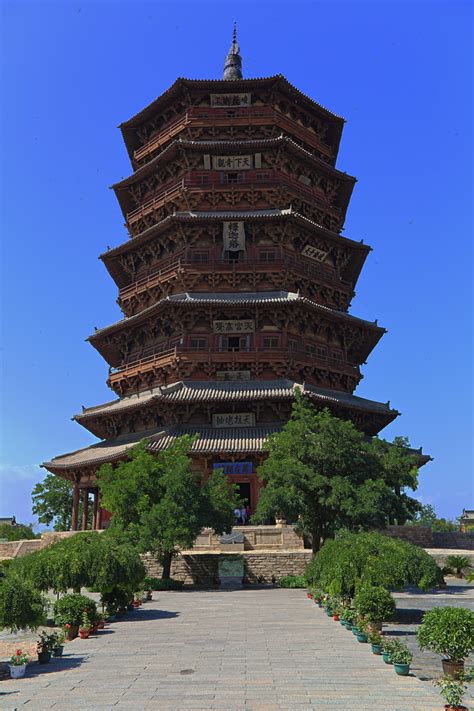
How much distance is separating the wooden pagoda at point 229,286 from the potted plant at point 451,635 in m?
17.6

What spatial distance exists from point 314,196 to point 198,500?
20564mm

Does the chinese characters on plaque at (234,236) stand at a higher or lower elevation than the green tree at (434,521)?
higher

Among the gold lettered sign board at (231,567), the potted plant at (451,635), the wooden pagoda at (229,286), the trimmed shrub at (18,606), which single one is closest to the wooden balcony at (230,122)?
the wooden pagoda at (229,286)

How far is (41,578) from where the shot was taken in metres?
14.0

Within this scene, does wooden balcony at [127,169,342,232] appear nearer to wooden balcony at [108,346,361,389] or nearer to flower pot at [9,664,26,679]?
wooden balcony at [108,346,361,389]

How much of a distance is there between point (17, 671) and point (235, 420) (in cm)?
1970

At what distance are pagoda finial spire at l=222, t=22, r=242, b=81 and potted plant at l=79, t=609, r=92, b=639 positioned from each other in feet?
125

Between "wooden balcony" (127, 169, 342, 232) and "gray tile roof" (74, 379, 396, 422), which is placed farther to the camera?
"wooden balcony" (127, 169, 342, 232)

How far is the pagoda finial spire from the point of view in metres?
42.4

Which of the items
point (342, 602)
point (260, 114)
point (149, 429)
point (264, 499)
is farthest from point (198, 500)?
point (260, 114)

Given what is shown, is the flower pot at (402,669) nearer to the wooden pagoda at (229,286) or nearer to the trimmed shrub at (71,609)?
the trimmed shrub at (71,609)

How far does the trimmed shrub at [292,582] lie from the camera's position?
852 inches

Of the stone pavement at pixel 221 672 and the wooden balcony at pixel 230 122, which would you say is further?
the wooden balcony at pixel 230 122

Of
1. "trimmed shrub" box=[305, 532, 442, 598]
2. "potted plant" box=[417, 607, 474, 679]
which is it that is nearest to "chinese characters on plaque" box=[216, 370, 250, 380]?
"trimmed shrub" box=[305, 532, 442, 598]
